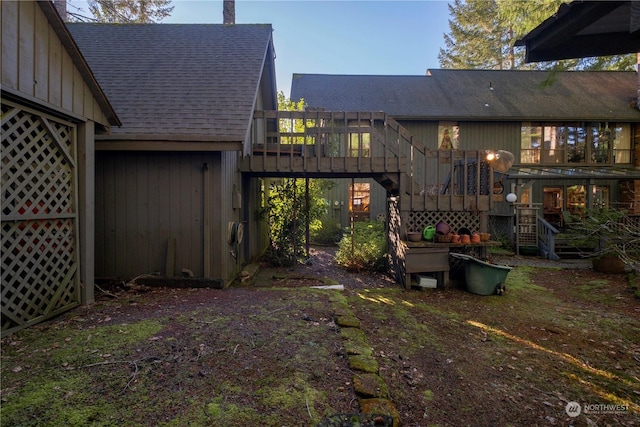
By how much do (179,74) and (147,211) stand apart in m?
3.09

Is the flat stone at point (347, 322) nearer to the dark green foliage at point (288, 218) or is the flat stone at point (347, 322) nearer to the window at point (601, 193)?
the dark green foliage at point (288, 218)

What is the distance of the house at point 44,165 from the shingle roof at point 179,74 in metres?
1.33

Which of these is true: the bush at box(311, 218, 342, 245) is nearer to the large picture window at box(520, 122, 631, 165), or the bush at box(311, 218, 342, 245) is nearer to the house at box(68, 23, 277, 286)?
the house at box(68, 23, 277, 286)

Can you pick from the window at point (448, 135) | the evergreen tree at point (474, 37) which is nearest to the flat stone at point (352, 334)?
the window at point (448, 135)

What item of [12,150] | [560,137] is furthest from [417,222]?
[560,137]

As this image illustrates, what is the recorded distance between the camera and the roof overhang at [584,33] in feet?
5.41

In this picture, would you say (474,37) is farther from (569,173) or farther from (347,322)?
(347,322)

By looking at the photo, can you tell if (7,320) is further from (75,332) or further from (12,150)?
(12,150)

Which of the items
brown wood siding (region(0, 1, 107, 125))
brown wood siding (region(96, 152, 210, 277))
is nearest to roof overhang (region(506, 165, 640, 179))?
brown wood siding (region(96, 152, 210, 277))

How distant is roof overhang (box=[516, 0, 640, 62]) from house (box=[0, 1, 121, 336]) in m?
4.34

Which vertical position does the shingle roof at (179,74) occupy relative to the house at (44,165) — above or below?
above

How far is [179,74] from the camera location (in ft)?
23.0

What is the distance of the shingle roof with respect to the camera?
571 centimetres

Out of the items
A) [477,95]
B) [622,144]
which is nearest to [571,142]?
[622,144]
